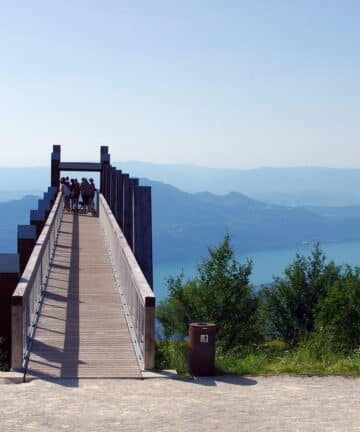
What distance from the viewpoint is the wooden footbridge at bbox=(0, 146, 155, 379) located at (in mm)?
9609

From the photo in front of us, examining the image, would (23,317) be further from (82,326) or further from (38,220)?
(38,220)

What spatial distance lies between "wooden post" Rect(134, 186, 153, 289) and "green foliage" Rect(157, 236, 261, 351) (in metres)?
→ 23.3

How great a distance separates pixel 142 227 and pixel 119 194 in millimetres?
9552

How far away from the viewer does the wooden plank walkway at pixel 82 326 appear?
9.58 meters

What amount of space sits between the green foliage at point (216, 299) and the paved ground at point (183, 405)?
109 feet

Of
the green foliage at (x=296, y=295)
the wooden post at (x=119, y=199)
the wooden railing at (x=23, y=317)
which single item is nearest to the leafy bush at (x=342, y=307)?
the green foliage at (x=296, y=295)

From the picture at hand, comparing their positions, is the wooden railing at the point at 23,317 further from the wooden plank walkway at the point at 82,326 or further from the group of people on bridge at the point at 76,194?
the group of people on bridge at the point at 76,194

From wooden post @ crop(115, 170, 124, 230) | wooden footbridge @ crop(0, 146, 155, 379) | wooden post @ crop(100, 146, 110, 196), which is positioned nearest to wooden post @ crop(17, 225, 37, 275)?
wooden footbridge @ crop(0, 146, 155, 379)

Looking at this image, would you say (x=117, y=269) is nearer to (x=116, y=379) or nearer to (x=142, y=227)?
(x=142, y=227)

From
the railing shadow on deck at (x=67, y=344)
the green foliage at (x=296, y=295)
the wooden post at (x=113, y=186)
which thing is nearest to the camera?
the railing shadow on deck at (x=67, y=344)

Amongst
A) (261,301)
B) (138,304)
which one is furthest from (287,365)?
(261,301)

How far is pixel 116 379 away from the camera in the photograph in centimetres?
916

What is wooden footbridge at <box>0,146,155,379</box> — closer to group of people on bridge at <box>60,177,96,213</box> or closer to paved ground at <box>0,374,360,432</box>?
paved ground at <box>0,374,360,432</box>

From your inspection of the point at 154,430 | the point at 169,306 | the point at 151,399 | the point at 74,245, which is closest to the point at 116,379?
the point at 151,399
